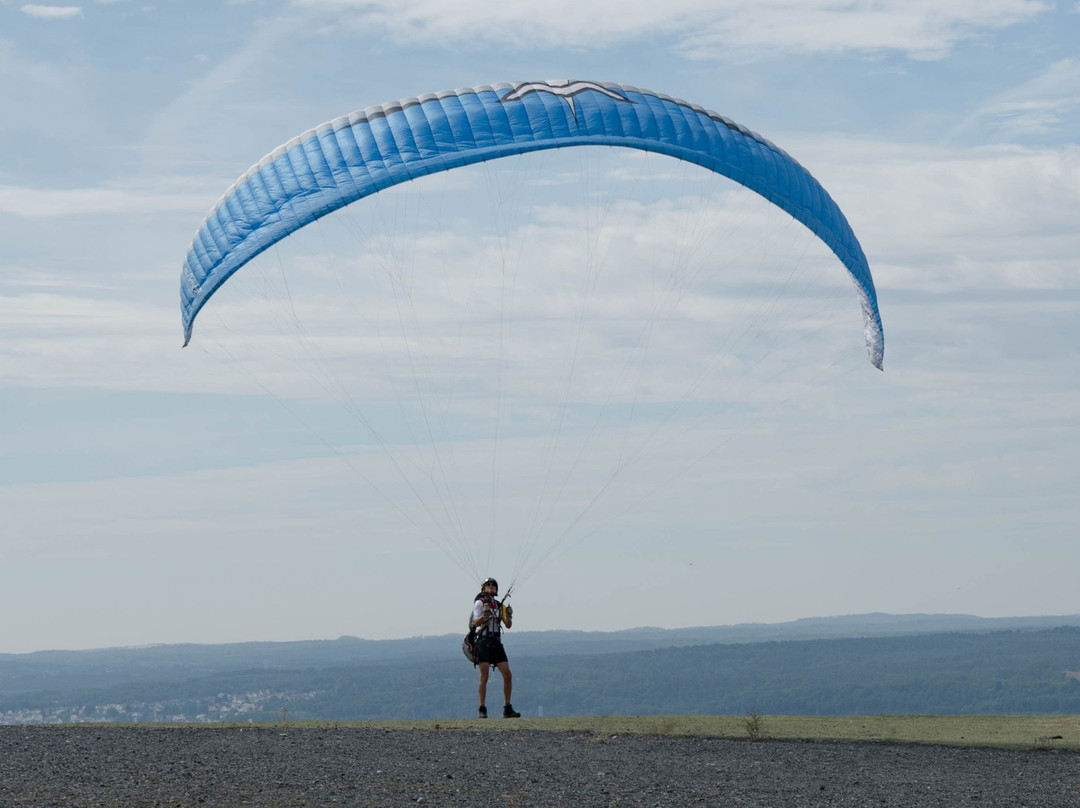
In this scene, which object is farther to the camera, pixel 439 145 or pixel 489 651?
pixel 489 651

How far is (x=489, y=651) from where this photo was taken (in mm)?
19797

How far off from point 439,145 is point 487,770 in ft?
29.1

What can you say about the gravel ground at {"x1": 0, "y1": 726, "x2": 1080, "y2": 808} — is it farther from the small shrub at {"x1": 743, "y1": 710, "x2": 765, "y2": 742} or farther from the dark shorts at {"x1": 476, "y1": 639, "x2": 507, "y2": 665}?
the dark shorts at {"x1": 476, "y1": 639, "x2": 507, "y2": 665}

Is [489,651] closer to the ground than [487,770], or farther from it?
farther from it

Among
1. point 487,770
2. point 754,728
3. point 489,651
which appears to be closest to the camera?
point 487,770

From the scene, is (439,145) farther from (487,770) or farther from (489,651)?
(487,770)

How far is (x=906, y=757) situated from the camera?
17109 millimetres

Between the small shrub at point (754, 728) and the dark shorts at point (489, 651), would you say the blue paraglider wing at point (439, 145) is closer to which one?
the dark shorts at point (489, 651)

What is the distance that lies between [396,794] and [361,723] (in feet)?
22.0

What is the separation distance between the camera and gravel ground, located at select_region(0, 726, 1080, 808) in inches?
523

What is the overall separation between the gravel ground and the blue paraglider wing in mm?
7333

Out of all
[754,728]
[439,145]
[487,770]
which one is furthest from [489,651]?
[439,145]

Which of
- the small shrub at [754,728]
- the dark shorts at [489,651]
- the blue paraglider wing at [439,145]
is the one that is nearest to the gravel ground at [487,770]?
the small shrub at [754,728]

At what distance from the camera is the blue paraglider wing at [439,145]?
18.4 meters
